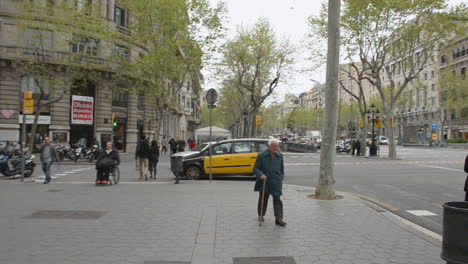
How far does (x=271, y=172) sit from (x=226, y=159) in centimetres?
814

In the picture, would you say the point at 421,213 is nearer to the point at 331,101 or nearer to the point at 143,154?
the point at 331,101

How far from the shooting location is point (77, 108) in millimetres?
32500

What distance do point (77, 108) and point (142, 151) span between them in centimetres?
2043

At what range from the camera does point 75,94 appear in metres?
32.9

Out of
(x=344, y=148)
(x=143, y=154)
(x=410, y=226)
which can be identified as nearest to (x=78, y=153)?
(x=143, y=154)

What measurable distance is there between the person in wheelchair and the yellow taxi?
8.48 feet

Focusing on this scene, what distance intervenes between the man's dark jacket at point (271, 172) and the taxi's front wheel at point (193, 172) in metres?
8.32

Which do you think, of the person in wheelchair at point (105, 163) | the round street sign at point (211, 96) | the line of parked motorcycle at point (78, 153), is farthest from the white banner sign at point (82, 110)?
the round street sign at point (211, 96)

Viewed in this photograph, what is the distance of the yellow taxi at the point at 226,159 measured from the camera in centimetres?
1495

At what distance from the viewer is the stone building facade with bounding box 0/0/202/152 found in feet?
96.0

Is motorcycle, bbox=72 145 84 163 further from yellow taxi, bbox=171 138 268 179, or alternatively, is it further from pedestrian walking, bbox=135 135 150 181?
yellow taxi, bbox=171 138 268 179

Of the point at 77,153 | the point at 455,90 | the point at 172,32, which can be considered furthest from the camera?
the point at 455,90

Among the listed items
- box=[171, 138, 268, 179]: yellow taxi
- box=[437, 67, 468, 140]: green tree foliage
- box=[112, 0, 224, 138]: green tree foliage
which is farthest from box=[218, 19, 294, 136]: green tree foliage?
box=[437, 67, 468, 140]: green tree foliage

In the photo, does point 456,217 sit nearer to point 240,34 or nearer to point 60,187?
point 60,187
